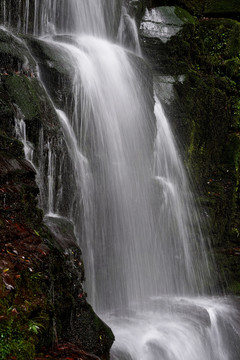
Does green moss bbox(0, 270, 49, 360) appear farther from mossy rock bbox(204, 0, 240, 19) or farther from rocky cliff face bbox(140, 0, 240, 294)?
mossy rock bbox(204, 0, 240, 19)

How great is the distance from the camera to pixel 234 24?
1312cm

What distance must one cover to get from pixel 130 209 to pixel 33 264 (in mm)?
4458

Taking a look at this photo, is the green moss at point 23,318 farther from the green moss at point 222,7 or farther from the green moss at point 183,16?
the green moss at point 222,7

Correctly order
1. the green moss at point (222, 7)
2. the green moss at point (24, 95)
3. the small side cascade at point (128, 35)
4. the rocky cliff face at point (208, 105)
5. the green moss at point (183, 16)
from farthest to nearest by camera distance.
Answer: the green moss at point (222, 7)
the green moss at point (183, 16)
the small side cascade at point (128, 35)
the rocky cliff face at point (208, 105)
the green moss at point (24, 95)

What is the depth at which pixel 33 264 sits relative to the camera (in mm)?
3447

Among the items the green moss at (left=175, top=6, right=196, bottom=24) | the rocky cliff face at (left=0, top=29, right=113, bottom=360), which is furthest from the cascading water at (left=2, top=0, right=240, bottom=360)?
the green moss at (left=175, top=6, right=196, bottom=24)

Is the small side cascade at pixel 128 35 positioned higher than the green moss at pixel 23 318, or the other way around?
the small side cascade at pixel 128 35

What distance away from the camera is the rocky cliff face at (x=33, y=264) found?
114 inches

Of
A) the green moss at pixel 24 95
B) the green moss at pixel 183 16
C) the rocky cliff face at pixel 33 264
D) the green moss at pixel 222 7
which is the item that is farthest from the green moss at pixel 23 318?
the green moss at pixel 222 7

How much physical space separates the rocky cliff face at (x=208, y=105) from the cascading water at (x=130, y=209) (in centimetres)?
67

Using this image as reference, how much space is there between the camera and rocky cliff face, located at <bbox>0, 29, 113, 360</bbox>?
290cm

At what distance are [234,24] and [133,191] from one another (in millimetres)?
8522

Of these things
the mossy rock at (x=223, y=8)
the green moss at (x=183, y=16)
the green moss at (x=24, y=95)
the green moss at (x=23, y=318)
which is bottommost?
the green moss at (x=23, y=318)

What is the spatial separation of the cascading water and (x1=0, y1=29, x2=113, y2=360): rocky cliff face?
0.79 m
